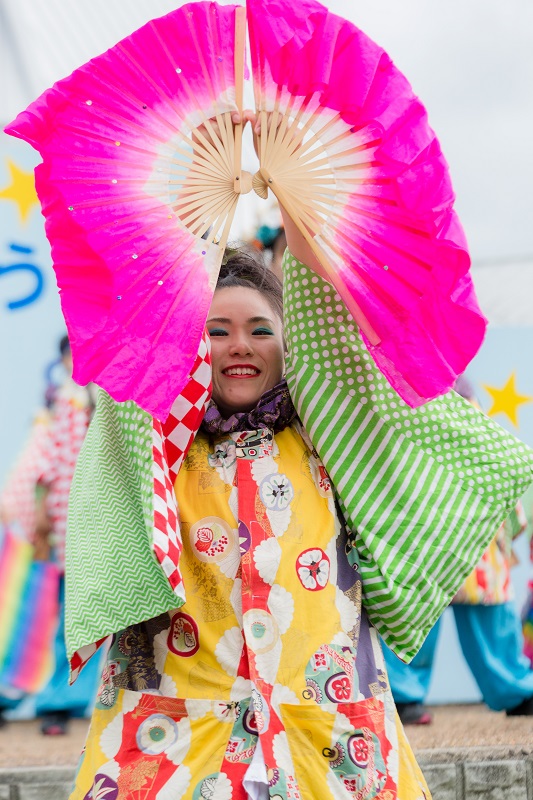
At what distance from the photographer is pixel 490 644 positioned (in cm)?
342

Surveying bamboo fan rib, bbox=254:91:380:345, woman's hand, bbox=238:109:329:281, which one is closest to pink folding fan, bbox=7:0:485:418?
bamboo fan rib, bbox=254:91:380:345

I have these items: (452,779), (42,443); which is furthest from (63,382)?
(452,779)

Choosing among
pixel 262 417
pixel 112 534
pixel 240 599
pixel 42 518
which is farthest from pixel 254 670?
pixel 42 518

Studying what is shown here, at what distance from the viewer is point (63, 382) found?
3873 mm

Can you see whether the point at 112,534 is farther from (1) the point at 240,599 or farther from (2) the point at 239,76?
(2) the point at 239,76

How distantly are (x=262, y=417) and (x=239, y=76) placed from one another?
0.59 metres

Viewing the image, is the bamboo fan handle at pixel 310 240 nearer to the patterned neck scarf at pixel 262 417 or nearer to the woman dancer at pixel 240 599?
the woman dancer at pixel 240 599

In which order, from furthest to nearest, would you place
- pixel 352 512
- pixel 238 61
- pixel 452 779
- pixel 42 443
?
pixel 42 443 < pixel 452 779 < pixel 352 512 < pixel 238 61

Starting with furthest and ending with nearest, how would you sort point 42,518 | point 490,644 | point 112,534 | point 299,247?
point 42,518 → point 490,644 → point 299,247 → point 112,534

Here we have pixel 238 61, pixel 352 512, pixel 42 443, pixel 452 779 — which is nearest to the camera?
pixel 238 61

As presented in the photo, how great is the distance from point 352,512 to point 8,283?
2.61 m

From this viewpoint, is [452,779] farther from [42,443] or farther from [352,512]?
[42,443]

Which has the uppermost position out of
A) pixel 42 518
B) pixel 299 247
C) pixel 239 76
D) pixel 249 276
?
pixel 239 76

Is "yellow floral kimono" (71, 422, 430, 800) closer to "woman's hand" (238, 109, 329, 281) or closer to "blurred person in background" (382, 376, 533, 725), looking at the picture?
"woman's hand" (238, 109, 329, 281)
